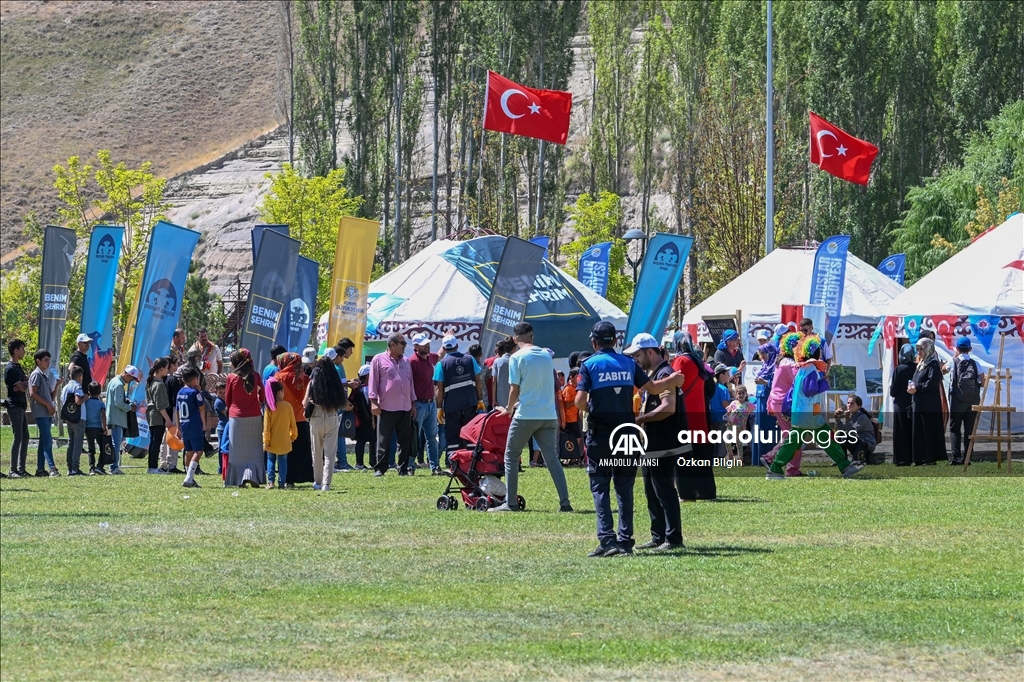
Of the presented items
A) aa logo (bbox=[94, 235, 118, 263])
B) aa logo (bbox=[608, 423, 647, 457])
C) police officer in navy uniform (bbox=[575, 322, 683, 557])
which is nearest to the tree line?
aa logo (bbox=[94, 235, 118, 263])

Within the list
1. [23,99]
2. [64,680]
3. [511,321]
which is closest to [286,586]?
[64,680]

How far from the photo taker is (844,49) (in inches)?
2265

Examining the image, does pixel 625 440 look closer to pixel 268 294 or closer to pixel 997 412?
pixel 997 412

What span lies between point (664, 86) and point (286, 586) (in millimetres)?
57228

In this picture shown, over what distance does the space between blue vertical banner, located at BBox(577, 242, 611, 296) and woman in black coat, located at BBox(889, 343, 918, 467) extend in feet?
59.5

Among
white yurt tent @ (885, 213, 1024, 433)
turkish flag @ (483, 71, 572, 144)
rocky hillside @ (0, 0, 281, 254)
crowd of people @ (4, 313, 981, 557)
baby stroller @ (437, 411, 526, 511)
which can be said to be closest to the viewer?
baby stroller @ (437, 411, 526, 511)

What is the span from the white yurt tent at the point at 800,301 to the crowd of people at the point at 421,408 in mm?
8769

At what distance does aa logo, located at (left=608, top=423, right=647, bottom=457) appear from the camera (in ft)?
38.0

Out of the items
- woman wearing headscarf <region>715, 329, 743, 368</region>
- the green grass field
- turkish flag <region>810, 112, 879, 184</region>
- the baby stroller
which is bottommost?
the green grass field

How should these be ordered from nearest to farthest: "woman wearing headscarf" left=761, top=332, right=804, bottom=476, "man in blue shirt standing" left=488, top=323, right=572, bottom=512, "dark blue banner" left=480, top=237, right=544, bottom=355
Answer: "man in blue shirt standing" left=488, top=323, right=572, bottom=512 < "woman wearing headscarf" left=761, top=332, right=804, bottom=476 < "dark blue banner" left=480, top=237, right=544, bottom=355

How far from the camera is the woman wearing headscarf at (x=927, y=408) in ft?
72.0

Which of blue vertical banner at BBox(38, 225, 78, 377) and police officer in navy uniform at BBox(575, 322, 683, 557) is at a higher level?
blue vertical banner at BBox(38, 225, 78, 377)

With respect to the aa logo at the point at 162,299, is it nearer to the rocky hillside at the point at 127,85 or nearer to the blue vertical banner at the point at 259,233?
the blue vertical banner at the point at 259,233

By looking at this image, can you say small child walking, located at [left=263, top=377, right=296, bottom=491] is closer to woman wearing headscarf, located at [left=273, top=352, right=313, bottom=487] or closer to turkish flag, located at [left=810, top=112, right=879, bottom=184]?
woman wearing headscarf, located at [left=273, top=352, right=313, bottom=487]
